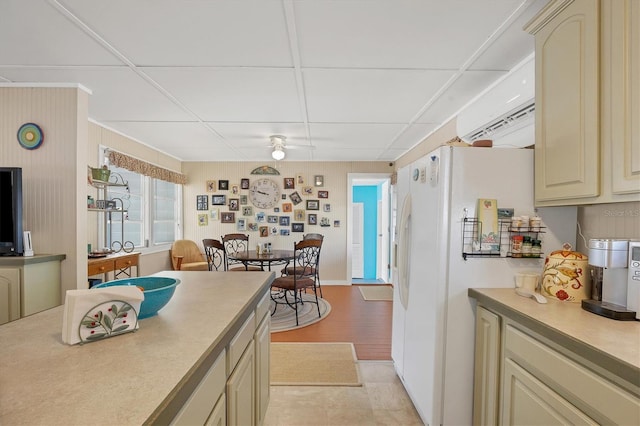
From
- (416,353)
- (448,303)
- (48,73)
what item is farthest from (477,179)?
(48,73)

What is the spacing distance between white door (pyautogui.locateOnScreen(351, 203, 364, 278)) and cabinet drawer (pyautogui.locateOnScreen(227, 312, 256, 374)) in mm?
5484

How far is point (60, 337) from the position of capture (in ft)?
2.91

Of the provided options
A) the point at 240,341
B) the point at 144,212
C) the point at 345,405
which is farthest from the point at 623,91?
the point at 144,212

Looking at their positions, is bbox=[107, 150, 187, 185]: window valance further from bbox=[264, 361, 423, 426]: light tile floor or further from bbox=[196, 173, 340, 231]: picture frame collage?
bbox=[264, 361, 423, 426]: light tile floor

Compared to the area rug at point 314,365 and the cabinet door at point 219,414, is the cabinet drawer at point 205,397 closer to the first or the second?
the cabinet door at point 219,414

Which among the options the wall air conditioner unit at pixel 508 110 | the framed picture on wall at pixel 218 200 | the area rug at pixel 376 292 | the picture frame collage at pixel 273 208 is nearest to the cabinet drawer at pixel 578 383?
the wall air conditioner unit at pixel 508 110

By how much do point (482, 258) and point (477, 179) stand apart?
1.42 ft

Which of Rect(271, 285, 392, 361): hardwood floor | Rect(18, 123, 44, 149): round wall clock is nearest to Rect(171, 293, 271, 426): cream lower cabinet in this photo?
Rect(271, 285, 392, 361): hardwood floor

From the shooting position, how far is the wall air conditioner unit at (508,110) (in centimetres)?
192

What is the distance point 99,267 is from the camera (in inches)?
114

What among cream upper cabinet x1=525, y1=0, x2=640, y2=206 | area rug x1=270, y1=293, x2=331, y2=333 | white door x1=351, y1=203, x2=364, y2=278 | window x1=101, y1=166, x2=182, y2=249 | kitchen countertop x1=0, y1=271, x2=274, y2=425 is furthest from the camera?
white door x1=351, y1=203, x2=364, y2=278

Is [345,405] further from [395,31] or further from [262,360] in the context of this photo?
[395,31]

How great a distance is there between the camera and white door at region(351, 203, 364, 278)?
6871 millimetres

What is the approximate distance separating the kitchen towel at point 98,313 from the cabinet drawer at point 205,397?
0.28m
